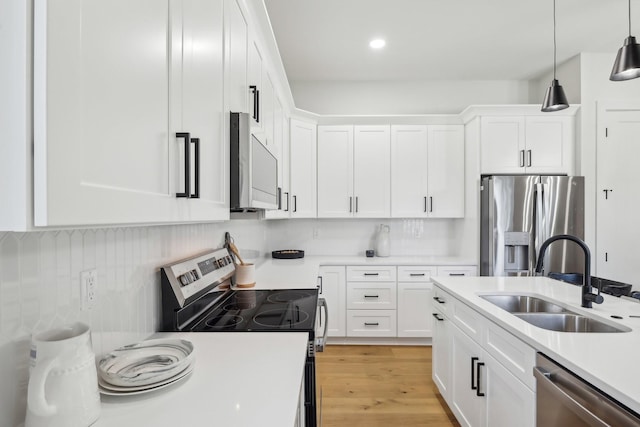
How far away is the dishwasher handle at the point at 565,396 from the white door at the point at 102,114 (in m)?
1.30

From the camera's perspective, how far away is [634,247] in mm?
3383

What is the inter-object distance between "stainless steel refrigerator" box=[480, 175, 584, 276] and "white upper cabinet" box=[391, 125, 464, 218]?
0.51 meters

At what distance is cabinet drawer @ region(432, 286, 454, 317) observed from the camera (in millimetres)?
2113

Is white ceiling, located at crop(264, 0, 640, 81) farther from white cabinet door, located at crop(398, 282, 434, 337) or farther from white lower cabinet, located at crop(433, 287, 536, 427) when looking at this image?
white cabinet door, located at crop(398, 282, 434, 337)

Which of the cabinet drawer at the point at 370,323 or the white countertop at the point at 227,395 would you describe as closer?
the white countertop at the point at 227,395

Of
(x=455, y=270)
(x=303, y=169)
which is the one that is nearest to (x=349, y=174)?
(x=303, y=169)

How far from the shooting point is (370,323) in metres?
3.46

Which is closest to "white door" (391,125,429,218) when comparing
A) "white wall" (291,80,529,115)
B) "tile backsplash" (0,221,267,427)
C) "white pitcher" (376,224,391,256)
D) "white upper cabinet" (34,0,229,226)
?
"white pitcher" (376,224,391,256)

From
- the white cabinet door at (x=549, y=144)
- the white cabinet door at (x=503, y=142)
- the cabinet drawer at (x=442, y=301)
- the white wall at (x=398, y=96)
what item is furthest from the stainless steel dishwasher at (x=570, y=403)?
the white wall at (x=398, y=96)

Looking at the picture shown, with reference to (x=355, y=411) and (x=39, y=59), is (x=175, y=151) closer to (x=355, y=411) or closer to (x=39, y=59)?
(x=39, y=59)

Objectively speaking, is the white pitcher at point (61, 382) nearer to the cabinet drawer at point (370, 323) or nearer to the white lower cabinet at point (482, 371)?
the white lower cabinet at point (482, 371)

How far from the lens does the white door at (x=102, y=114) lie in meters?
0.42

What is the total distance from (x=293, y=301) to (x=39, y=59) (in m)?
1.59

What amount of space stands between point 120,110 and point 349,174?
323cm
